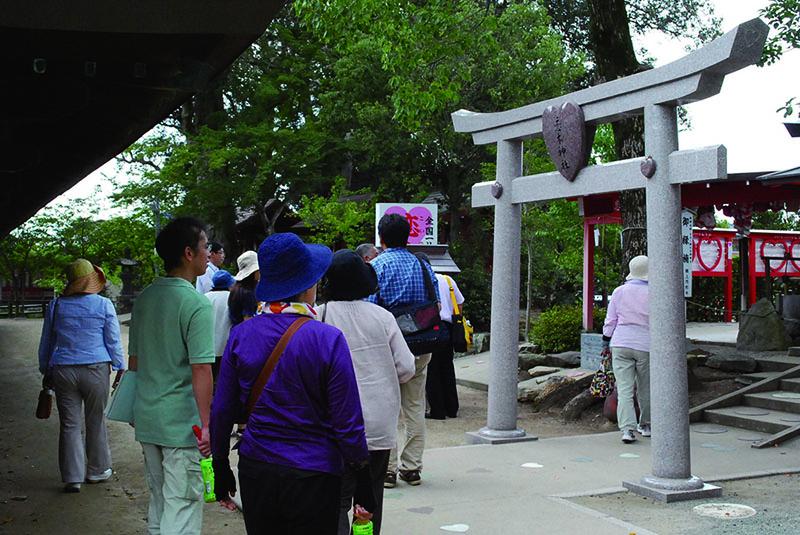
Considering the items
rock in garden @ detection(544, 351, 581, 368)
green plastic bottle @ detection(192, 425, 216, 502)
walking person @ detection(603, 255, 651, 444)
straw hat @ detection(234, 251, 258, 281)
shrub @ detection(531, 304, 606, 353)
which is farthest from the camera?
shrub @ detection(531, 304, 606, 353)

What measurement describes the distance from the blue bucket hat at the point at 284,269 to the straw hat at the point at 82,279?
4.08 m

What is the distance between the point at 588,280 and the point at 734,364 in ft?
14.8

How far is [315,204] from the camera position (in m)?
23.5

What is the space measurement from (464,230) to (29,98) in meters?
20.3

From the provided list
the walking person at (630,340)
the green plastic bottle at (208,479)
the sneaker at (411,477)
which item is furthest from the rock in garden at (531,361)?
the green plastic bottle at (208,479)

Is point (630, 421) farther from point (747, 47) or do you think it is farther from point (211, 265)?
point (211, 265)

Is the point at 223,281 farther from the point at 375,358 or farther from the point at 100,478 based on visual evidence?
the point at 375,358

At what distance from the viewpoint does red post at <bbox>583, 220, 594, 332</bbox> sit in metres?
14.4

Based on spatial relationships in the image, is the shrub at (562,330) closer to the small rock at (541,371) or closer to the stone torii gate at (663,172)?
the small rock at (541,371)

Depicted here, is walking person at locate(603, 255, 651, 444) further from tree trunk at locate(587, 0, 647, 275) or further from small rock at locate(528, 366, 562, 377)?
small rock at locate(528, 366, 562, 377)

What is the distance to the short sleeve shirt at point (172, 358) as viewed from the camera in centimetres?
420

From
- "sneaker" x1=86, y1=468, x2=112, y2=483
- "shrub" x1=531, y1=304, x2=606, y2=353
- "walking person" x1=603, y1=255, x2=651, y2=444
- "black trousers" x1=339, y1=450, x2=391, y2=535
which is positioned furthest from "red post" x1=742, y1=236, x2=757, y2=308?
"black trousers" x1=339, y1=450, x2=391, y2=535

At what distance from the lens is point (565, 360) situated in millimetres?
13633

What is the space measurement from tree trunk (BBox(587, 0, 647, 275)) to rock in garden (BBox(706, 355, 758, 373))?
→ 5.73 feet
